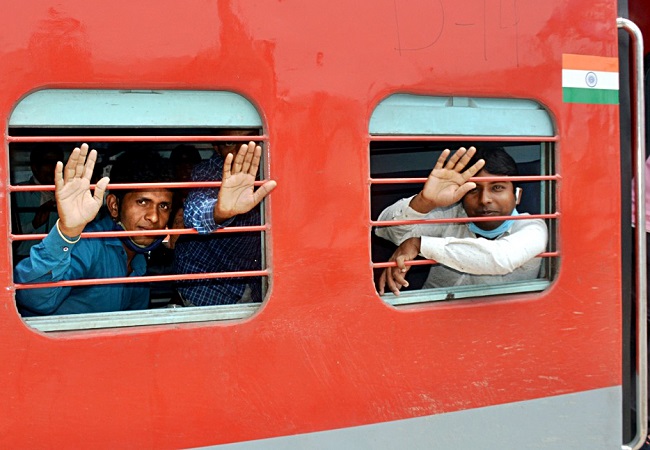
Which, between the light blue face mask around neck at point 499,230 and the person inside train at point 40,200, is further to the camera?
the person inside train at point 40,200

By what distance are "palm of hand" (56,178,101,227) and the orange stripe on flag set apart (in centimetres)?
156

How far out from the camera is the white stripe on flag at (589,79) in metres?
2.43

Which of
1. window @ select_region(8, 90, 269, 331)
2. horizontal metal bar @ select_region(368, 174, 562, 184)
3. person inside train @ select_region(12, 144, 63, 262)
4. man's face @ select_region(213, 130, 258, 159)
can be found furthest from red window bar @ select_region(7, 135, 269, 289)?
person inside train @ select_region(12, 144, 63, 262)

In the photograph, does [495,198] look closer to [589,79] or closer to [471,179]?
[471,179]

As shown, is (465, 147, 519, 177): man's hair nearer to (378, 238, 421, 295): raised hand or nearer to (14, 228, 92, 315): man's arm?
(378, 238, 421, 295): raised hand

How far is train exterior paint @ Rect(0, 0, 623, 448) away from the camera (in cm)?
186

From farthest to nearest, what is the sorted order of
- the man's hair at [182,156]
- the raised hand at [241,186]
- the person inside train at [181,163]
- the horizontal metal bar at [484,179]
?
1. the man's hair at [182,156]
2. the person inside train at [181,163]
3. the horizontal metal bar at [484,179]
4. the raised hand at [241,186]

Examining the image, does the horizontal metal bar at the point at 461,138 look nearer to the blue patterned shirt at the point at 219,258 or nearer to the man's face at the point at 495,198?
the man's face at the point at 495,198

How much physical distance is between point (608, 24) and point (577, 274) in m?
0.85

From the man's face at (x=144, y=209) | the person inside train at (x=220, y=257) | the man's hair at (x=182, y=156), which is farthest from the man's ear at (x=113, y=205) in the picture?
the man's hair at (x=182, y=156)

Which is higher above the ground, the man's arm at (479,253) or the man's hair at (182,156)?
the man's hair at (182,156)

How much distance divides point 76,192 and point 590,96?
5.52 ft

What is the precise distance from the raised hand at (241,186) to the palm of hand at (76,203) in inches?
12.9

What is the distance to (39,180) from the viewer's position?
316cm
